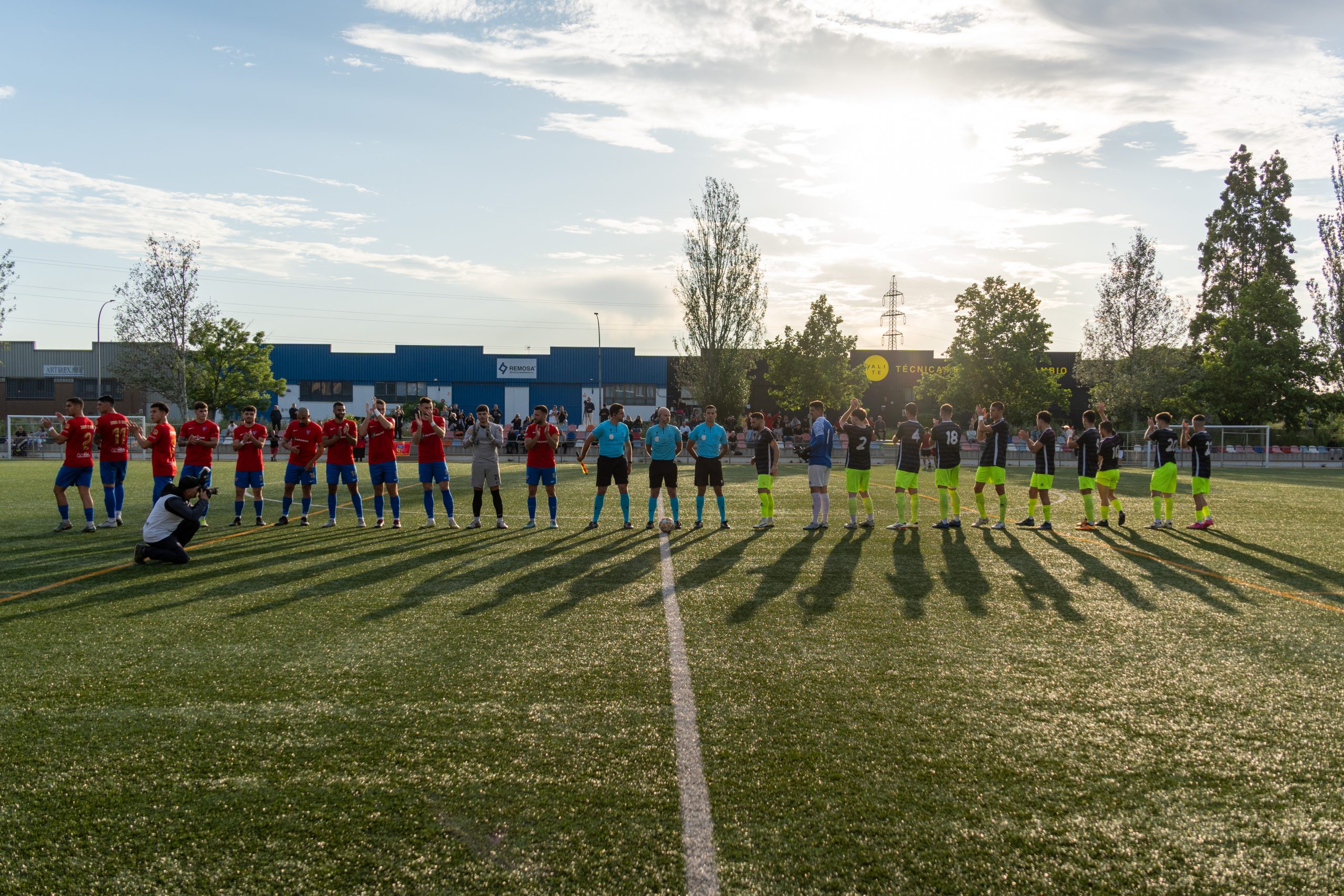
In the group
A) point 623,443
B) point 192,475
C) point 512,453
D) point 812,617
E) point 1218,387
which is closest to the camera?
point 812,617

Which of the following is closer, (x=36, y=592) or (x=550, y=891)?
(x=550, y=891)

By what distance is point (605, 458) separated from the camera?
13133mm

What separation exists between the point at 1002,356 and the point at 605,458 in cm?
4742

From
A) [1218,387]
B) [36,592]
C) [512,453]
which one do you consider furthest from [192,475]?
[1218,387]

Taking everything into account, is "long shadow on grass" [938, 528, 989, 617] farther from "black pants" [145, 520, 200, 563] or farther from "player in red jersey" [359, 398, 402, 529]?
"black pants" [145, 520, 200, 563]

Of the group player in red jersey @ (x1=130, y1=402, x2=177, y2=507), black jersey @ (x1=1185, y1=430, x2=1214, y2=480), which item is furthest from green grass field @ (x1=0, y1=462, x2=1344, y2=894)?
black jersey @ (x1=1185, y1=430, x2=1214, y2=480)

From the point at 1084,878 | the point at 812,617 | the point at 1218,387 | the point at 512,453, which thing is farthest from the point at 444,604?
the point at 1218,387

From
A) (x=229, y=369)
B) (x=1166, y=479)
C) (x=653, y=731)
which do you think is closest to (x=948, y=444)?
(x=1166, y=479)

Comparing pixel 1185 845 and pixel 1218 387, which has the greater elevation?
pixel 1218 387

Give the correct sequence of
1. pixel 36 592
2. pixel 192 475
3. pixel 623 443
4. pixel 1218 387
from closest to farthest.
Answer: pixel 36 592 → pixel 192 475 → pixel 623 443 → pixel 1218 387

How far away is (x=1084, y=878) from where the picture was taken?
9.66ft

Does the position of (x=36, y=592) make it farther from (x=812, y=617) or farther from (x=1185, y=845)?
(x=1185, y=845)

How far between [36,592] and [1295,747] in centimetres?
984

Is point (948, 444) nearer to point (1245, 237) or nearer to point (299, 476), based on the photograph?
point (299, 476)
